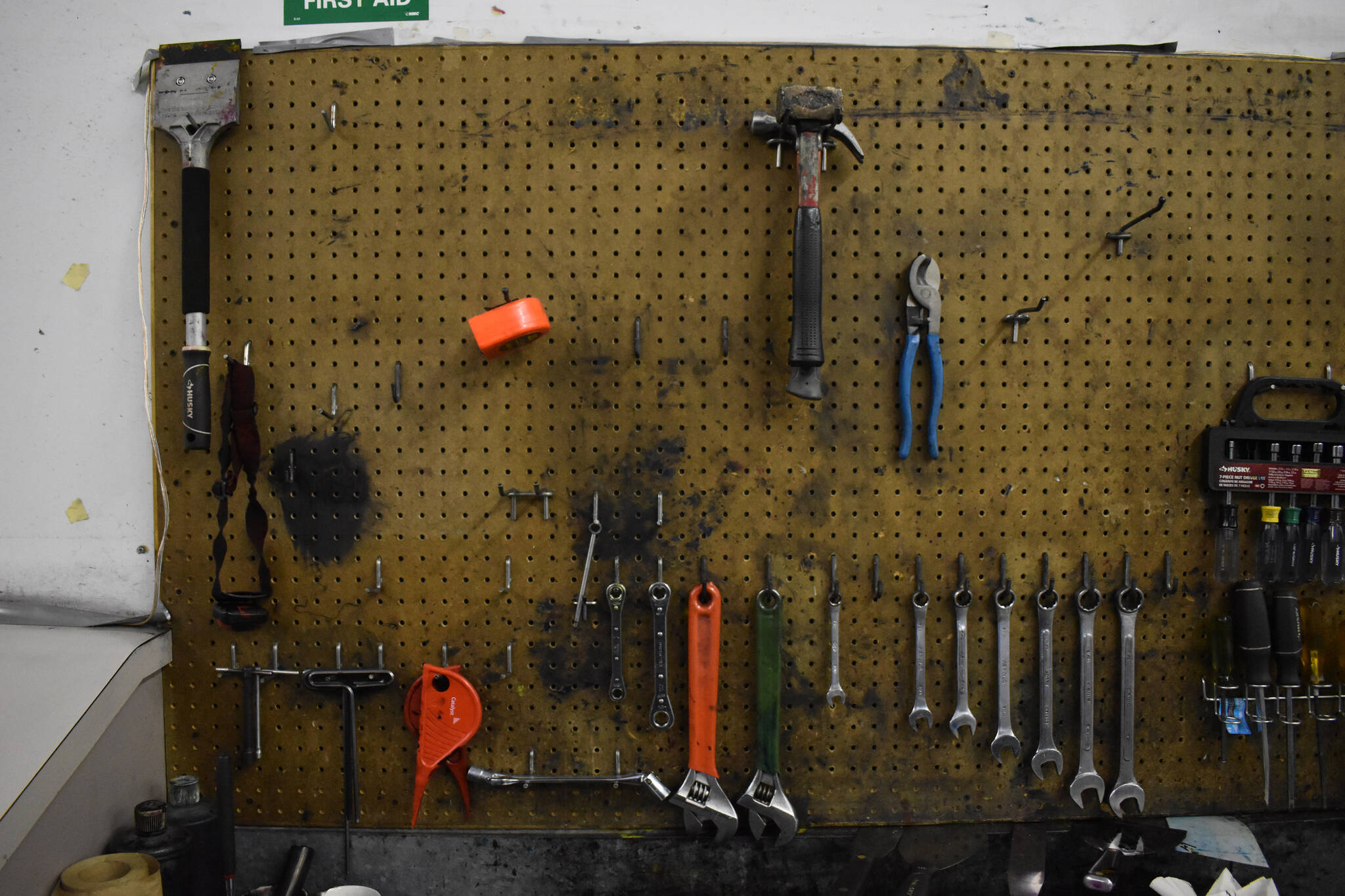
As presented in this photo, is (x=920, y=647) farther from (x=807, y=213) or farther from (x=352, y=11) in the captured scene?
(x=352, y=11)

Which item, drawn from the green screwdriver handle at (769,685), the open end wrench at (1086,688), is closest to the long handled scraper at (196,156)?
the green screwdriver handle at (769,685)

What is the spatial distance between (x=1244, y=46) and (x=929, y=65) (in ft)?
2.37

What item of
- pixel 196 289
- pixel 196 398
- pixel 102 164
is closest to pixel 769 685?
pixel 196 398

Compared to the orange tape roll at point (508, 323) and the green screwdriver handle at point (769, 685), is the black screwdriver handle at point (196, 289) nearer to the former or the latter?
the orange tape roll at point (508, 323)

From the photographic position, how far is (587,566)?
1.52m

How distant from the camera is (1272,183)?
156 cm

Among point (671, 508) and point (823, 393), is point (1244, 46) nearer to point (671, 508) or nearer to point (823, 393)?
point (823, 393)

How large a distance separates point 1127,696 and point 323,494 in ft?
5.93

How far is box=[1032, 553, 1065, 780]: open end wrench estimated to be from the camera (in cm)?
154

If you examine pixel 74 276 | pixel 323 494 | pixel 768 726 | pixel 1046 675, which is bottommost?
pixel 768 726

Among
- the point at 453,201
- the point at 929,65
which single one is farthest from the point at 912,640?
the point at 453,201

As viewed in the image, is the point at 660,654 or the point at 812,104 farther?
the point at 660,654

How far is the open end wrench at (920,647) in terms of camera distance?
4.99 ft

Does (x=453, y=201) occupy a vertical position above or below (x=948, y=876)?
above
